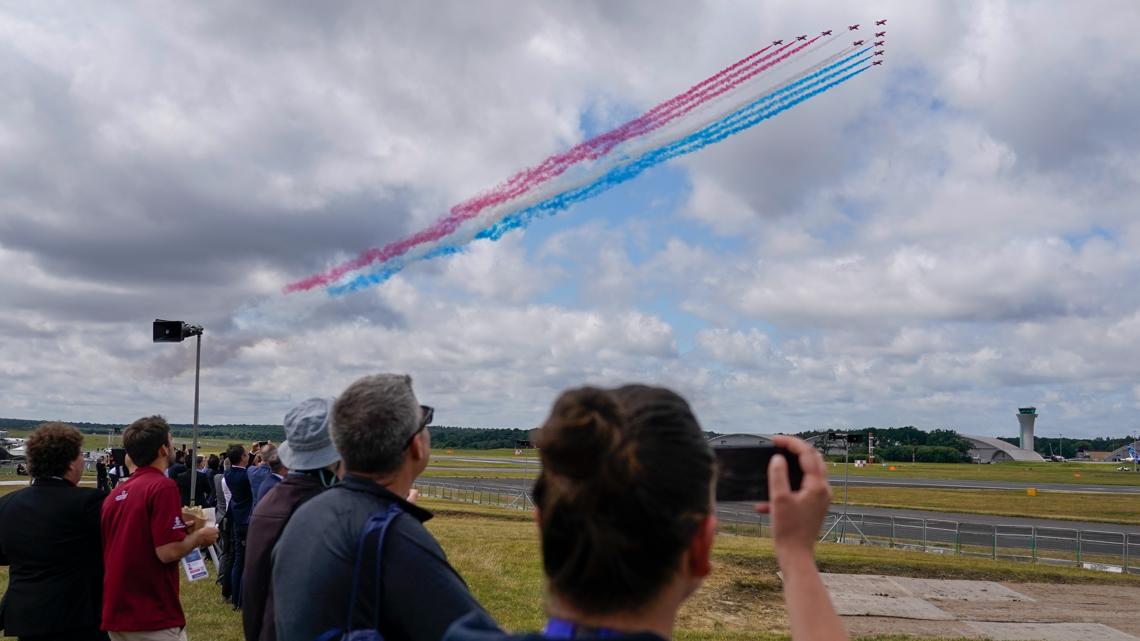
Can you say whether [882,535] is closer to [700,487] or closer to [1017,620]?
[1017,620]

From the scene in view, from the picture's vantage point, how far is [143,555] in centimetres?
517

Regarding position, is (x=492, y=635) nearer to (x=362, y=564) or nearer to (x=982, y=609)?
(x=362, y=564)

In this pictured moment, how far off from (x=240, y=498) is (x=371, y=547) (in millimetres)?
9060

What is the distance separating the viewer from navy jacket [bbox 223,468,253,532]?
10691 mm

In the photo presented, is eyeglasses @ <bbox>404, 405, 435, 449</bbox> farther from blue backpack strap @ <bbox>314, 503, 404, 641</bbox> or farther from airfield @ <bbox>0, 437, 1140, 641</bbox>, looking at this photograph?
airfield @ <bbox>0, 437, 1140, 641</bbox>

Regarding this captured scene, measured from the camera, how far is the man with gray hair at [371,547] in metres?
2.65

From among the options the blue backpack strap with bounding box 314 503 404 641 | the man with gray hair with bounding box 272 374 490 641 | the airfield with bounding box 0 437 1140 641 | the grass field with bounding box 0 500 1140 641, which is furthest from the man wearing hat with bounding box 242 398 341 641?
the grass field with bounding box 0 500 1140 641

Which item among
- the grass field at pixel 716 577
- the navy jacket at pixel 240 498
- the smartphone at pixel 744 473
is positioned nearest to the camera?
the smartphone at pixel 744 473

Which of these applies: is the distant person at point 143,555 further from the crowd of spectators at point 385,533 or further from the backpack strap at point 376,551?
the backpack strap at point 376,551

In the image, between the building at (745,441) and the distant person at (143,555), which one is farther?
the distant person at (143,555)

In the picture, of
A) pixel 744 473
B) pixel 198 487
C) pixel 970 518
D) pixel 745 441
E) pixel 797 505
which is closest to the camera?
pixel 797 505

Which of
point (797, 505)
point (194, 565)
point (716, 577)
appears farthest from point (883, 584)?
point (797, 505)

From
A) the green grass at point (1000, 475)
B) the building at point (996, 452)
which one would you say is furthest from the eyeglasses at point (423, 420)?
the building at point (996, 452)

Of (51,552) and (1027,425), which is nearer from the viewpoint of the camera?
(51,552)
